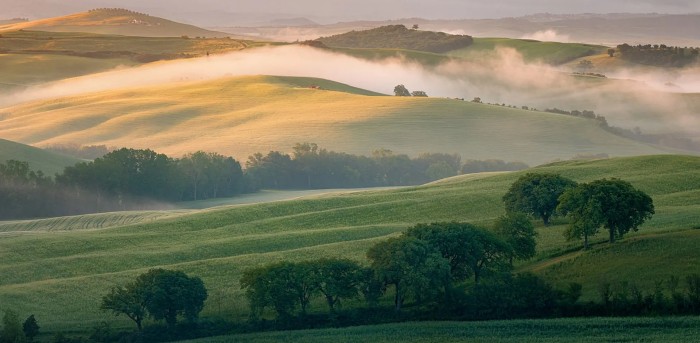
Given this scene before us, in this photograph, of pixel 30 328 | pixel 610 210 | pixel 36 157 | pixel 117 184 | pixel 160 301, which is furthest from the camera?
pixel 36 157

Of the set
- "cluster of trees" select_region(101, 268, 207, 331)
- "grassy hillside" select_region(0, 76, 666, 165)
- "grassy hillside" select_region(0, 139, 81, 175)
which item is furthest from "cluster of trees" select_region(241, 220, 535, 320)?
"grassy hillside" select_region(0, 76, 666, 165)

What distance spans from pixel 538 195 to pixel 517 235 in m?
Result: 11.2

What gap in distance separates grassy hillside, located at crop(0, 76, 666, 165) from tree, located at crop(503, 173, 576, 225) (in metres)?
74.0

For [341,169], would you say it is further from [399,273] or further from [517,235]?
[399,273]

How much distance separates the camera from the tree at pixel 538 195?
7700cm

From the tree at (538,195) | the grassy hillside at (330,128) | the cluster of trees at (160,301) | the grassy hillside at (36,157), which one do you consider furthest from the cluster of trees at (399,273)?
the grassy hillside at (330,128)

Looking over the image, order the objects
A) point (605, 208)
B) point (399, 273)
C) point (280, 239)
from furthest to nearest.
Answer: point (280, 239)
point (605, 208)
point (399, 273)

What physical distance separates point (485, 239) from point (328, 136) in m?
103

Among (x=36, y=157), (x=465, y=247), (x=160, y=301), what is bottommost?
(x=36, y=157)

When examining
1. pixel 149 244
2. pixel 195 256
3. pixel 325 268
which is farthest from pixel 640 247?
pixel 149 244

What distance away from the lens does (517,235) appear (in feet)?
219

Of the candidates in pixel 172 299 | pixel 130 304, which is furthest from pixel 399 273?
pixel 130 304

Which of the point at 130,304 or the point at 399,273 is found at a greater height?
the point at 399,273

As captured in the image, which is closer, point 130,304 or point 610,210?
point 130,304
